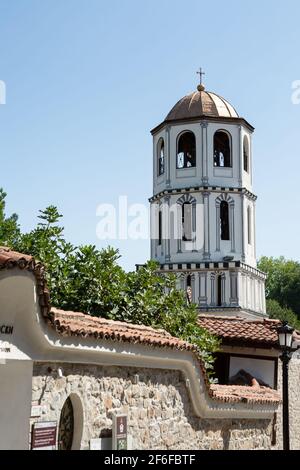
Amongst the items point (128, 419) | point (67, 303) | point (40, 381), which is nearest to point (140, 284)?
point (67, 303)

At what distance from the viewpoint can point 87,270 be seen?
12484 mm

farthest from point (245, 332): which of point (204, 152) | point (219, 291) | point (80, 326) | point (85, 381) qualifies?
point (204, 152)

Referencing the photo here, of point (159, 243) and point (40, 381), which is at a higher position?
point (159, 243)

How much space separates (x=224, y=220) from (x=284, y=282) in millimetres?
26336

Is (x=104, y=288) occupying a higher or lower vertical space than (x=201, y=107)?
lower

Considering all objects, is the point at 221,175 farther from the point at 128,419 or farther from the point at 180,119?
the point at 128,419

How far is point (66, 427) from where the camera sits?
22.6ft

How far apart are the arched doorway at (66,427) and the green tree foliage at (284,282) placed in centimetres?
5727

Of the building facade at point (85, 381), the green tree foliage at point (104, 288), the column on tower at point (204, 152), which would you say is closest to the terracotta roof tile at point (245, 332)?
the green tree foliage at point (104, 288)

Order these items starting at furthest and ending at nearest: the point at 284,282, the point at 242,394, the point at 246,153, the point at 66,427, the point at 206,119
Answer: the point at 284,282
the point at 246,153
the point at 206,119
the point at 242,394
the point at 66,427

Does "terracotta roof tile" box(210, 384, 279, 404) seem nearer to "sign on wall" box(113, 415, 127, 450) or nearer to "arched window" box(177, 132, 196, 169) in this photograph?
"sign on wall" box(113, 415, 127, 450)

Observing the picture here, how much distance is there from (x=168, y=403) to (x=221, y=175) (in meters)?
34.4

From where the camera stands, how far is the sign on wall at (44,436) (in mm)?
6260

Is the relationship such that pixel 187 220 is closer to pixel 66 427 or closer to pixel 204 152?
pixel 204 152
